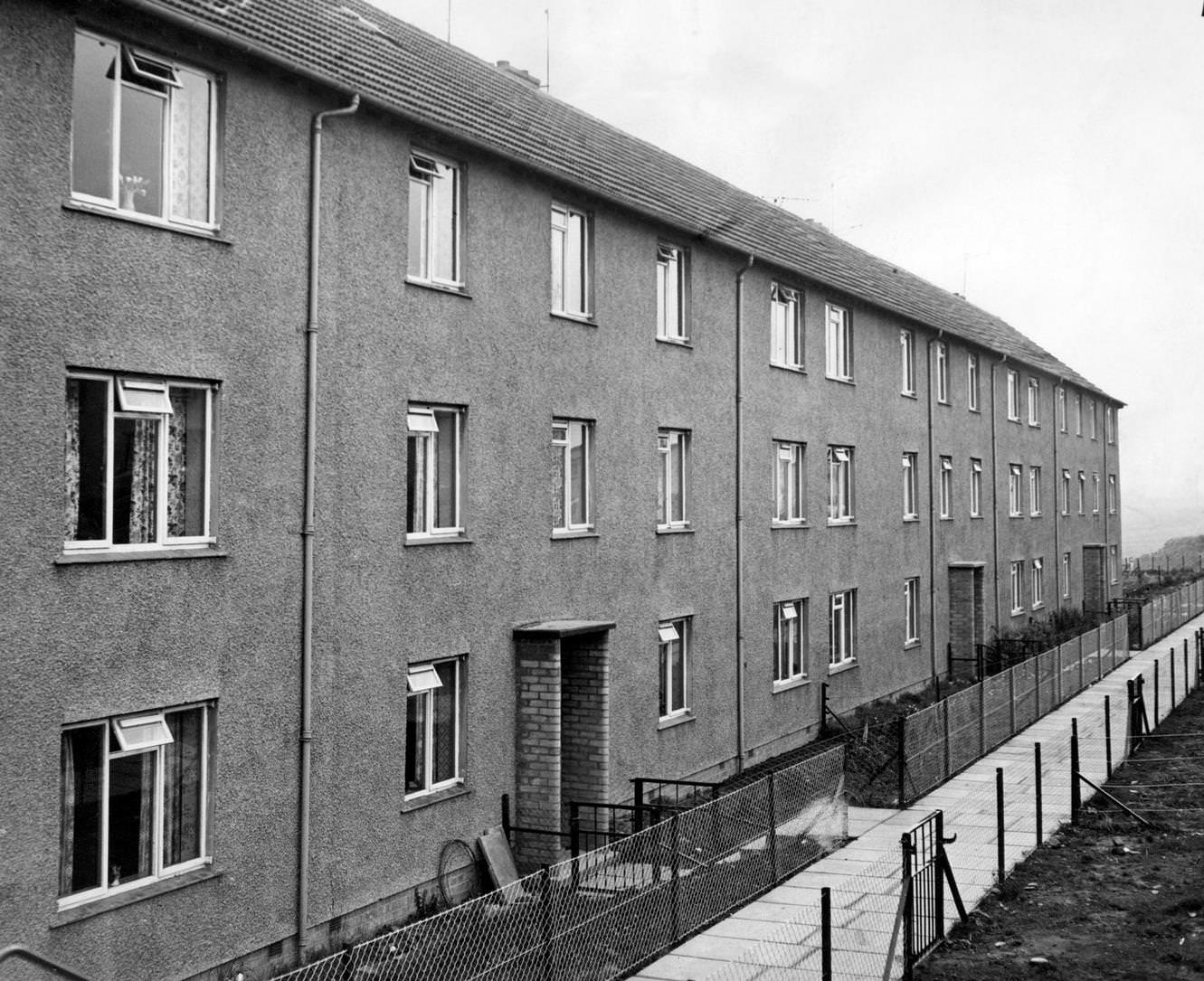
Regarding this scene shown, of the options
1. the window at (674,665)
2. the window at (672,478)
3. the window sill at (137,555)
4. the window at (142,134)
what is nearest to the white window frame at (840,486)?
the window at (672,478)

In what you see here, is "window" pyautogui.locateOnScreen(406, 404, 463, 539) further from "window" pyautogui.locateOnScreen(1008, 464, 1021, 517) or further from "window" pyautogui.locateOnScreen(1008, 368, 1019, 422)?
"window" pyautogui.locateOnScreen(1008, 368, 1019, 422)

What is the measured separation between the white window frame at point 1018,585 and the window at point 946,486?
5968 millimetres

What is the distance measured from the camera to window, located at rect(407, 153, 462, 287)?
12812 mm

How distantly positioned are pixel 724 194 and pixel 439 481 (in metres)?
12.3

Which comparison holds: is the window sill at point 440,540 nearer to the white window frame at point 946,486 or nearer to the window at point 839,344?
the window at point 839,344

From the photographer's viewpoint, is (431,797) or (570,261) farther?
(570,261)

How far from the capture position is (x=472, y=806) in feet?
43.0

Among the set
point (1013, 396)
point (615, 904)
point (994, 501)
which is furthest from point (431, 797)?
point (1013, 396)

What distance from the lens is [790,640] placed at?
20859 millimetres

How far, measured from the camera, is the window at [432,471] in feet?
41.5

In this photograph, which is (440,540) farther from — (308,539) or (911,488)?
(911,488)

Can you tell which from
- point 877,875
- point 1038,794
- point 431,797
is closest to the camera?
point 431,797

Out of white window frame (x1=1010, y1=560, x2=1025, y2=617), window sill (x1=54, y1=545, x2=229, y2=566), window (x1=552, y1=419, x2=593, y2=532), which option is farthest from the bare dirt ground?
white window frame (x1=1010, y1=560, x2=1025, y2=617)

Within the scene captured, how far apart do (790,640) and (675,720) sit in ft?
14.3
